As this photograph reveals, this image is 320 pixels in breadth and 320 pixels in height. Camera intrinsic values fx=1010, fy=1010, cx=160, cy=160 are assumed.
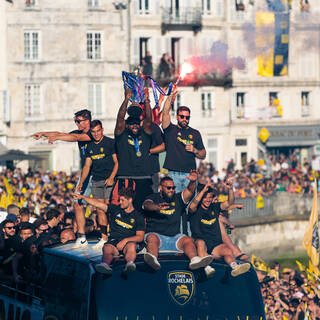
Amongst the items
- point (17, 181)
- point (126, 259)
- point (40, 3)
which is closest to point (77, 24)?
point (40, 3)

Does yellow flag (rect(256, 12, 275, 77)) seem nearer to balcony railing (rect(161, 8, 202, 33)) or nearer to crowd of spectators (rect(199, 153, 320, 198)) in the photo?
crowd of spectators (rect(199, 153, 320, 198))

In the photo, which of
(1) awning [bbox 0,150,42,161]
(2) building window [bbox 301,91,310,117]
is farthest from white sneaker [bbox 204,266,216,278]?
(2) building window [bbox 301,91,310,117]

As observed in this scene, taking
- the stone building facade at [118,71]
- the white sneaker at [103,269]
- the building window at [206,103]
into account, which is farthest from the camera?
the building window at [206,103]

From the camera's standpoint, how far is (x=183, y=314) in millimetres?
13555

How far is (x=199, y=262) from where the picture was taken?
13.6m

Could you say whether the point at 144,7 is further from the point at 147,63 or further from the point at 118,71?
the point at 118,71

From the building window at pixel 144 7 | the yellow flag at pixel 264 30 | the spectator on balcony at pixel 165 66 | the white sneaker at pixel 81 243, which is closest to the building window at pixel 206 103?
the spectator on balcony at pixel 165 66

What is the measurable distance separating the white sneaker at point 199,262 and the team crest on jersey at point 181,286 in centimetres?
15

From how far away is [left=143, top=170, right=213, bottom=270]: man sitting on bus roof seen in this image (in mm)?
14219

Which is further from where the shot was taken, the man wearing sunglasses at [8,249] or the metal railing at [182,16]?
the metal railing at [182,16]

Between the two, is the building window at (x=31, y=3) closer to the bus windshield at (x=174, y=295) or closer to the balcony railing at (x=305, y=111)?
the balcony railing at (x=305, y=111)

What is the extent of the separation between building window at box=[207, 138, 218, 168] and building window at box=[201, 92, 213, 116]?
150cm

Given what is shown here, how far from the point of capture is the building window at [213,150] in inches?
2162

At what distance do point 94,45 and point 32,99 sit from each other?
4.22 metres
